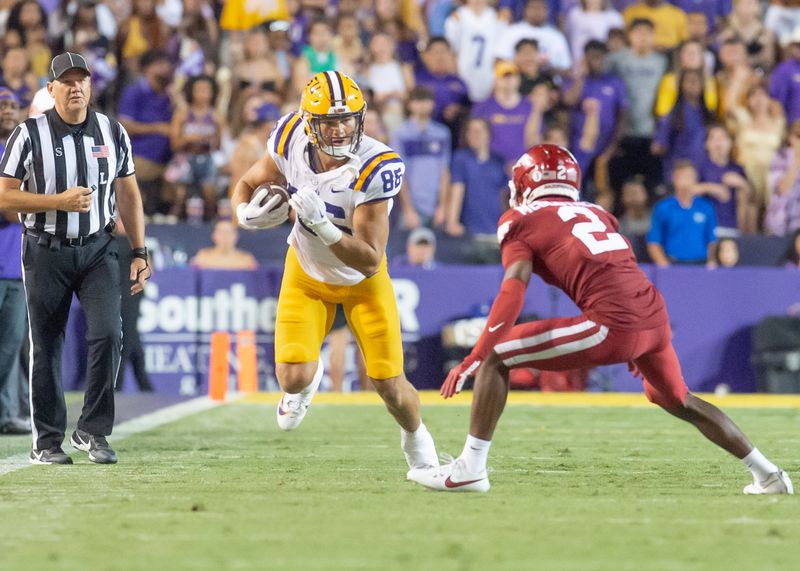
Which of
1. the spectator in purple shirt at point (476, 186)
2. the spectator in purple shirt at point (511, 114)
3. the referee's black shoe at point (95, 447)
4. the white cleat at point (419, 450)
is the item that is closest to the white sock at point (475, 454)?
the white cleat at point (419, 450)

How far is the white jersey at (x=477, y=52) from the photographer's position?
13453mm

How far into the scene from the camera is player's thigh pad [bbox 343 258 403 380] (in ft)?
18.9

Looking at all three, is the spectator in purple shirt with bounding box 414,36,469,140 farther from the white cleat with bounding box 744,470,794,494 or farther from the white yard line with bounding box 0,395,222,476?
the white cleat with bounding box 744,470,794,494

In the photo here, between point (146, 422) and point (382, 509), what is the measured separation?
4117 mm

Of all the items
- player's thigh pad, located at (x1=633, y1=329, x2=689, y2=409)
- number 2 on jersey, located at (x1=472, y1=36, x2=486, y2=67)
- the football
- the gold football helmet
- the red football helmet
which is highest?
number 2 on jersey, located at (x1=472, y1=36, x2=486, y2=67)

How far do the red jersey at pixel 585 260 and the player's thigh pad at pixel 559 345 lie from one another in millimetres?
66

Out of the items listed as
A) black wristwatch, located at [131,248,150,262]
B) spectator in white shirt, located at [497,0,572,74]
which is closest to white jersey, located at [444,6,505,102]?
spectator in white shirt, located at [497,0,572,74]

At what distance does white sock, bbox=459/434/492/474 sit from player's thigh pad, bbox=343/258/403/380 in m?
0.60

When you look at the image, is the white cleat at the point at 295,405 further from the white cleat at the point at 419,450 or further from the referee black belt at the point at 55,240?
the referee black belt at the point at 55,240

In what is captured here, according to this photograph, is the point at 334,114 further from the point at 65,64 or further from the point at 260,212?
the point at 65,64

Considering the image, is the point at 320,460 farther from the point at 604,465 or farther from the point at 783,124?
the point at 783,124

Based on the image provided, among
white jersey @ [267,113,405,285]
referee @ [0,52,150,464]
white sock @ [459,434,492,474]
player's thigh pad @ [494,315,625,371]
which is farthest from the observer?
referee @ [0,52,150,464]

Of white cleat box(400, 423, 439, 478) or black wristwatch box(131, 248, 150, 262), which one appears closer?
white cleat box(400, 423, 439, 478)

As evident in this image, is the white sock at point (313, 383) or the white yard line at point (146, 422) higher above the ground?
the white sock at point (313, 383)
